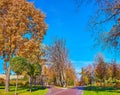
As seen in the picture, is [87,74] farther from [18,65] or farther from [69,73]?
[18,65]

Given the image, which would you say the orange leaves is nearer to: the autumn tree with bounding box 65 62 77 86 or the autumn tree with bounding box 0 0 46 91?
the autumn tree with bounding box 0 0 46 91

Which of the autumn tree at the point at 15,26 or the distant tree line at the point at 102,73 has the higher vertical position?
the autumn tree at the point at 15,26

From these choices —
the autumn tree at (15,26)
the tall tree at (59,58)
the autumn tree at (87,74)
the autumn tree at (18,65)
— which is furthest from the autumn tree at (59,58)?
the autumn tree at (18,65)

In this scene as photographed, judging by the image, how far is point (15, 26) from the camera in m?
36.6

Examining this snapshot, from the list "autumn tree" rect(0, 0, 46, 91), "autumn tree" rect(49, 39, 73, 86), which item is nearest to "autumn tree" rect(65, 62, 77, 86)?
"autumn tree" rect(49, 39, 73, 86)

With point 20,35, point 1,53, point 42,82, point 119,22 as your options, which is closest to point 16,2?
point 20,35

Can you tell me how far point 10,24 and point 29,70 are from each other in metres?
6.61

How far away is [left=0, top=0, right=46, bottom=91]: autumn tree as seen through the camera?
3653cm

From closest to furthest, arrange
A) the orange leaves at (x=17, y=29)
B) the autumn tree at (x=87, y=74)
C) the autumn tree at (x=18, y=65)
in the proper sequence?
1. the autumn tree at (x=18, y=65)
2. the orange leaves at (x=17, y=29)
3. the autumn tree at (x=87, y=74)

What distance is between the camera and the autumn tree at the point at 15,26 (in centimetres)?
3653

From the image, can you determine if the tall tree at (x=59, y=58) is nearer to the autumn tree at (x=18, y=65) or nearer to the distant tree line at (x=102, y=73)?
the distant tree line at (x=102, y=73)

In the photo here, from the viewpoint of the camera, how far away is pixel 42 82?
8575cm

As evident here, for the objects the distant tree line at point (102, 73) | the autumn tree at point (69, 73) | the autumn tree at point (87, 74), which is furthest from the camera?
the autumn tree at point (87, 74)

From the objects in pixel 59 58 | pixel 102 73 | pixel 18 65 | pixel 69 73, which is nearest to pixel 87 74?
pixel 69 73
